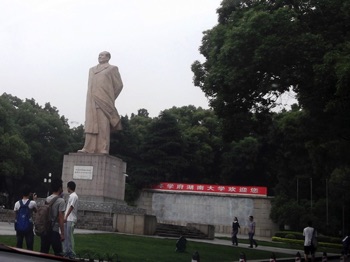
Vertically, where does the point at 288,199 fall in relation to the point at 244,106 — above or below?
below

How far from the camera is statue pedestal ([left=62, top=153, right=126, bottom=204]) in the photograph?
20531 mm

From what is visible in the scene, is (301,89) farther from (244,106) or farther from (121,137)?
(121,137)

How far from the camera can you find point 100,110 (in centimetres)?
2138

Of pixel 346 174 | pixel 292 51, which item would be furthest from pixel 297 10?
pixel 346 174

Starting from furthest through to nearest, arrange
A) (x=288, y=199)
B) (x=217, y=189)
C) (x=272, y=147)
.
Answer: (x=272, y=147) → (x=217, y=189) → (x=288, y=199)

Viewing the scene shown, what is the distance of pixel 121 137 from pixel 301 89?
1088 inches

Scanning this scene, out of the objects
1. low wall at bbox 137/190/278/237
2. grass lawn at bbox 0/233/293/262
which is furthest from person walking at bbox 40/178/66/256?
low wall at bbox 137/190/278/237

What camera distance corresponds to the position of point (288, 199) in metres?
33.6

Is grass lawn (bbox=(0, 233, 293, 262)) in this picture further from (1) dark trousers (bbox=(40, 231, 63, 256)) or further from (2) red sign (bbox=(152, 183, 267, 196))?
(2) red sign (bbox=(152, 183, 267, 196))

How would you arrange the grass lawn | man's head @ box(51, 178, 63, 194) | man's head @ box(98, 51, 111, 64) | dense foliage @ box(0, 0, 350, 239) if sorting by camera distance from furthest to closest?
1. man's head @ box(98, 51, 111, 64)
2. dense foliage @ box(0, 0, 350, 239)
3. the grass lawn
4. man's head @ box(51, 178, 63, 194)

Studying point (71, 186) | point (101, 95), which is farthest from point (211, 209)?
point (71, 186)

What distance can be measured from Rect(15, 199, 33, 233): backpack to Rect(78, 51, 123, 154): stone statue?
12.8 metres

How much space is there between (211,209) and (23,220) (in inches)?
1156

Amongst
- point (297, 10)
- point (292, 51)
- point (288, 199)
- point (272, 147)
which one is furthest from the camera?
point (272, 147)
